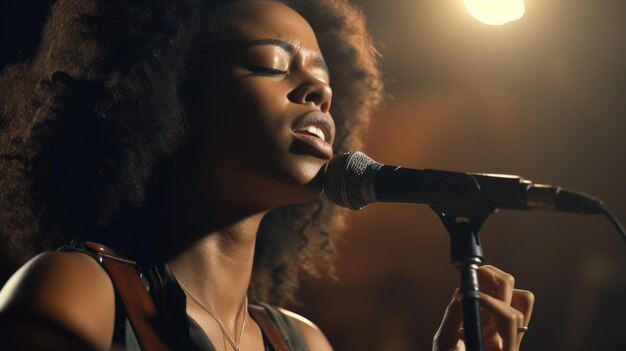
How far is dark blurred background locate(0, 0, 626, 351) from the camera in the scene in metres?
3.06

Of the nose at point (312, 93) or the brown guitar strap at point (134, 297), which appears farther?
the nose at point (312, 93)

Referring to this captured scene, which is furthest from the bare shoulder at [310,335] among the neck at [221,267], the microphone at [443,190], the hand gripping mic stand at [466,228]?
the hand gripping mic stand at [466,228]

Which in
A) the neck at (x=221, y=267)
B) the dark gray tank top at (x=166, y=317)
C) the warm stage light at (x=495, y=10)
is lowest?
the dark gray tank top at (x=166, y=317)

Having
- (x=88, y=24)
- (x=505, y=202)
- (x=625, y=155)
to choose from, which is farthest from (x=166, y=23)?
(x=625, y=155)

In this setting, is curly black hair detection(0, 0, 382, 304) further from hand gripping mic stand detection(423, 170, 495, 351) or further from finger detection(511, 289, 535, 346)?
finger detection(511, 289, 535, 346)

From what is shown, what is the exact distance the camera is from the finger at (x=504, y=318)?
1417mm

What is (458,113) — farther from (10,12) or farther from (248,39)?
(10,12)

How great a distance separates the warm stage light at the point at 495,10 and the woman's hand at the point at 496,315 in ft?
5.46

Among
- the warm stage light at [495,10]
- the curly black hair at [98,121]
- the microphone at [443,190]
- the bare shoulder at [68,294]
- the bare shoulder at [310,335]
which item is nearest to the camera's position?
the microphone at [443,190]

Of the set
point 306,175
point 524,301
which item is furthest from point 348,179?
point 524,301

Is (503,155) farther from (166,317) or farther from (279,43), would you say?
(166,317)

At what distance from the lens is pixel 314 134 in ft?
5.57

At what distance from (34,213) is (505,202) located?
1300 mm

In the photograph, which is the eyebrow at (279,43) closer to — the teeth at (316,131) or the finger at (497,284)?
the teeth at (316,131)
